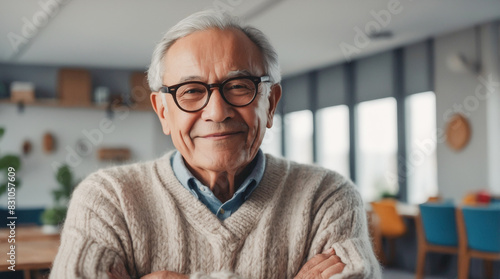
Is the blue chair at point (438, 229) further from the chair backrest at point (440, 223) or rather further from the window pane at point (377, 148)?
the window pane at point (377, 148)

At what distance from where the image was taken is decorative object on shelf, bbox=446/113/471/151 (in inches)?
269

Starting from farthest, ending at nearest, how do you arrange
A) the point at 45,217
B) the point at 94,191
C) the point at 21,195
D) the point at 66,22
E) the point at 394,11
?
the point at 21,195, the point at 66,22, the point at 394,11, the point at 45,217, the point at 94,191

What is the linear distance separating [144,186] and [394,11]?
5093 mm

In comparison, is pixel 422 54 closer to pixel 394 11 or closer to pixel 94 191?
pixel 394 11

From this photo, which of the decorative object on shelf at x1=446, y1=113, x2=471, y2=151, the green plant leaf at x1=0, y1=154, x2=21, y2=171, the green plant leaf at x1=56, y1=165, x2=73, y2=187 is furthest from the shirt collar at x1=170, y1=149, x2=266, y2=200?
the decorative object on shelf at x1=446, y1=113, x2=471, y2=151

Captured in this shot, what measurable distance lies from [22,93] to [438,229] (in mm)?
6598

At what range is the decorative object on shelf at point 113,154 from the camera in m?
9.24

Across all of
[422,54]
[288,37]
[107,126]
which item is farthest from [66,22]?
Answer: [422,54]

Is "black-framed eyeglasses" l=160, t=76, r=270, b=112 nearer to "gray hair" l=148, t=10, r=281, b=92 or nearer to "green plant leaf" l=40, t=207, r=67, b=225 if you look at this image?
"gray hair" l=148, t=10, r=281, b=92

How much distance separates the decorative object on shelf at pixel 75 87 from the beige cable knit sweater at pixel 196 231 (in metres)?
8.11

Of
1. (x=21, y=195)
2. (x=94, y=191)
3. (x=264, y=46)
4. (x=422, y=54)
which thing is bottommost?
(x=21, y=195)

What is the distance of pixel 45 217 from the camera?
13.1 ft

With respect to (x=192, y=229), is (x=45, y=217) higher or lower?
lower

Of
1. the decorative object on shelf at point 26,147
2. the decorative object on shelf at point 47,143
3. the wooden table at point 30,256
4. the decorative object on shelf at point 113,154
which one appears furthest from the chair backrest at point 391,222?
the decorative object on shelf at point 26,147
